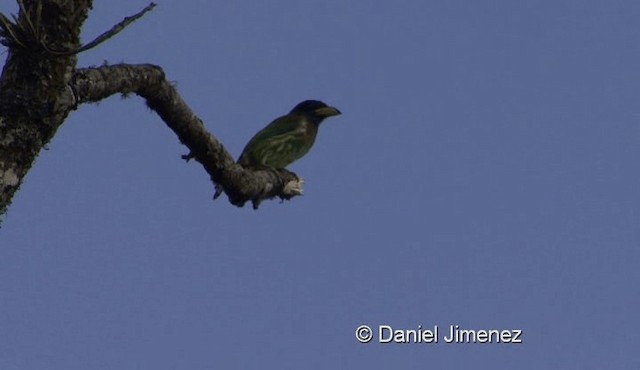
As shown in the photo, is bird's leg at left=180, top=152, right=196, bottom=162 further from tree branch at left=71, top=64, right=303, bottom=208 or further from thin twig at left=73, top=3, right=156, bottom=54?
thin twig at left=73, top=3, right=156, bottom=54

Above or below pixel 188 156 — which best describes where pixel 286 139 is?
above

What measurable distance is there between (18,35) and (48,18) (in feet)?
0.42

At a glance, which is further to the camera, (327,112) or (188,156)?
(327,112)

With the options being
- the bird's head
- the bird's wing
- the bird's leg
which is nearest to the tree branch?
the bird's leg

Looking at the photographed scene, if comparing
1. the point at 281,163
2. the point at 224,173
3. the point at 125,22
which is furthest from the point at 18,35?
the point at 281,163

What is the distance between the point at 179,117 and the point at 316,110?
604 cm

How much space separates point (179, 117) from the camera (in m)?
4.51

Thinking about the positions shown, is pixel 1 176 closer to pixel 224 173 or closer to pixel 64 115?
pixel 64 115

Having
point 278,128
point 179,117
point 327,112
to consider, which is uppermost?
point 327,112

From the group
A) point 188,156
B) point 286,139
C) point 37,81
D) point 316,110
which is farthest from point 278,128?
point 37,81

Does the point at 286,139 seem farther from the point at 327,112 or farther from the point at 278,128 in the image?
the point at 327,112

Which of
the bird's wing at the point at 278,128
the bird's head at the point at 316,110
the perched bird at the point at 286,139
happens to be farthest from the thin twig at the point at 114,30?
the bird's head at the point at 316,110

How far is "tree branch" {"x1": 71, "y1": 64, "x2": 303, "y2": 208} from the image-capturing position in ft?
12.4

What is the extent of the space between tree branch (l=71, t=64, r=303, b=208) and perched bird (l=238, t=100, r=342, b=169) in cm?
277
